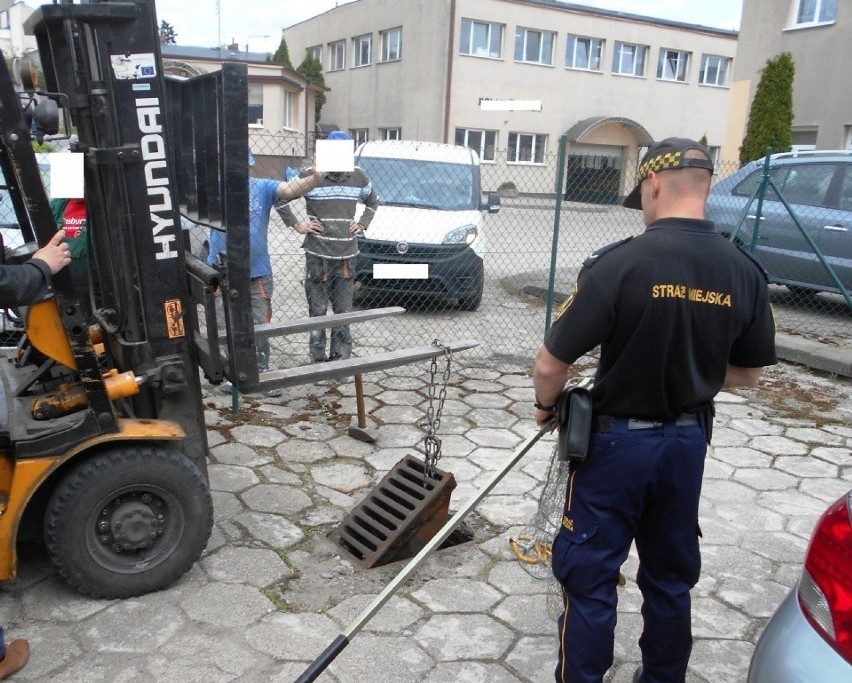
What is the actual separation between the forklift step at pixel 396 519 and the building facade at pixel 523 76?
26468 millimetres

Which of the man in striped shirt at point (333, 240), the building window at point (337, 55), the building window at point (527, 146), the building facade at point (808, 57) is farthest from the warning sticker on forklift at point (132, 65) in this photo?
the building window at point (337, 55)

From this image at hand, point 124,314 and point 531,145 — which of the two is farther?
point 531,145

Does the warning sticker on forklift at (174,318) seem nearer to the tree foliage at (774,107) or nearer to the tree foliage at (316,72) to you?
the tree foliage at (774,107)

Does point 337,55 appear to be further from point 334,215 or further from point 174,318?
point 174,318

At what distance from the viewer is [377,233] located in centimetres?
855

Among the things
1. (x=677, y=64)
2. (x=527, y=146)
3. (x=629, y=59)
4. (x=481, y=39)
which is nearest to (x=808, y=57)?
(x=527, y=146)

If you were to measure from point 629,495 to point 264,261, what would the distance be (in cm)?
396

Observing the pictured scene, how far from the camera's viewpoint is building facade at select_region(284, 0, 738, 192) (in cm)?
3195

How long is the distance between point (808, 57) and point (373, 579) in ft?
69.0

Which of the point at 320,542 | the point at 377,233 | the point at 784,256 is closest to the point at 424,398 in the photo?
the point at 320,542

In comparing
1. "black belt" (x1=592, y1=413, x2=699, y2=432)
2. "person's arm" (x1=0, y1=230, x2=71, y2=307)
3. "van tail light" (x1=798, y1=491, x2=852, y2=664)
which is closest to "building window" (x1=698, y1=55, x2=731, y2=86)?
"black belt" (x1=592, y1=413, x2=699, y2=432)

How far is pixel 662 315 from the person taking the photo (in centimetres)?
233

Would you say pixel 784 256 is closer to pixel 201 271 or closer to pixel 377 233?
pixel 377 233

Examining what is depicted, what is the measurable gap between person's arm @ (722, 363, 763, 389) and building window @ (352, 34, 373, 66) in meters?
36.1
